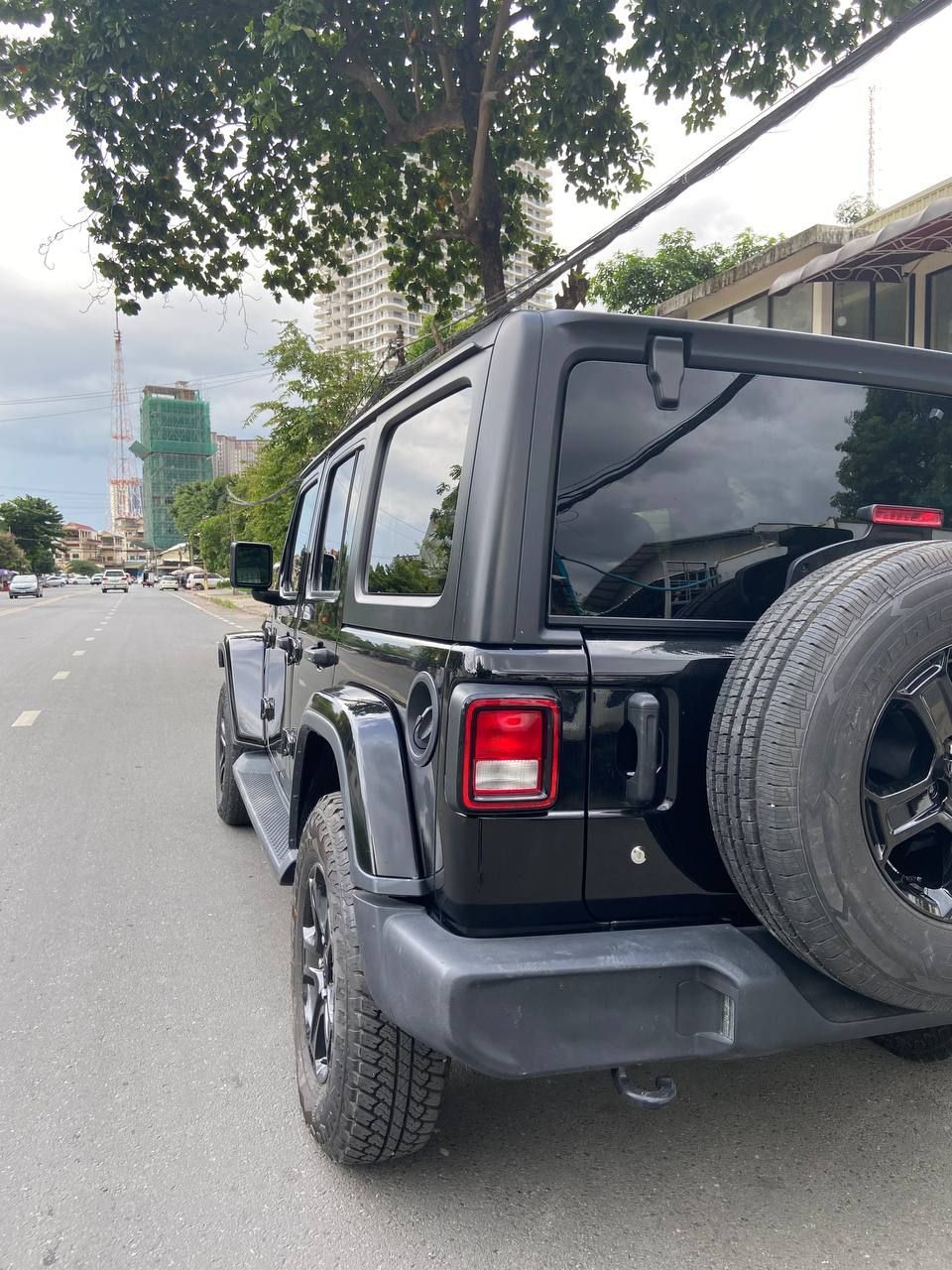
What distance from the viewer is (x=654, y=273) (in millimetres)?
23031

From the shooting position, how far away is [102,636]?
69.0 ft

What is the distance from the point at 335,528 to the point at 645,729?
1805 mm

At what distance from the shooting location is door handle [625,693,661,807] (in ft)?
6.40

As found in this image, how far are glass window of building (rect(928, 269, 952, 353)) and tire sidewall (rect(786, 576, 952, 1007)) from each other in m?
12.7

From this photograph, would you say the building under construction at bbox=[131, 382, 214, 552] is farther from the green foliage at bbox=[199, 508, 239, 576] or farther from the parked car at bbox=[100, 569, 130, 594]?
the green foliage at bbox=[199, 508, 239, 576]

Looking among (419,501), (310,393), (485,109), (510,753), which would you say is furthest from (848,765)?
(310,393)

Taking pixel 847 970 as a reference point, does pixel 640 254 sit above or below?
above

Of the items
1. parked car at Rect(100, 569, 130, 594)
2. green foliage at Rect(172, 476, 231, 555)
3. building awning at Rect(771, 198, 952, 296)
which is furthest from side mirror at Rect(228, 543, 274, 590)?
green foliage at Rect(172, 476, 231, 555)

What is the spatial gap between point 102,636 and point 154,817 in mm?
16527

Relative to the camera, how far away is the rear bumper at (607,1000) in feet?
5.92

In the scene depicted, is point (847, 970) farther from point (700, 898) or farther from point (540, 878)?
point (540, 878)

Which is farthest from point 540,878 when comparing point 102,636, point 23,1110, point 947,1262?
point 102,636

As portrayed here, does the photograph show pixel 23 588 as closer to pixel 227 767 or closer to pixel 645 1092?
pixel 227 767

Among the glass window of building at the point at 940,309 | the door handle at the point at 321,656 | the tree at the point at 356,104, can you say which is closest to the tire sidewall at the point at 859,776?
the door handle at the point at 321,656
